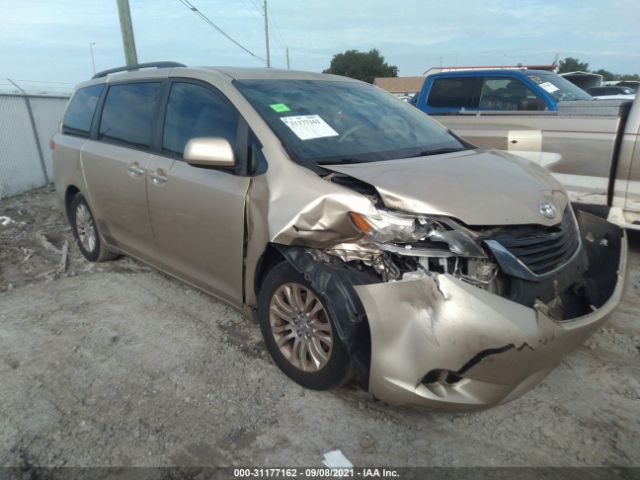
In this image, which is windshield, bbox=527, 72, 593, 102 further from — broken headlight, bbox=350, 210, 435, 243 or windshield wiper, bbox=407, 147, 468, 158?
broken headlight, bbox=350, 210, 435, 243

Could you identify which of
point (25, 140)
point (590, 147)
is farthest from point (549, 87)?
point (25, 140)

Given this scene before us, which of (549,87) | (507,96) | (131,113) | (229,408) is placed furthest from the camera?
(507,96)

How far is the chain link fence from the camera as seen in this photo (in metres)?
9.50

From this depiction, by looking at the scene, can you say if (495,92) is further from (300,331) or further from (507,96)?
(300,331)

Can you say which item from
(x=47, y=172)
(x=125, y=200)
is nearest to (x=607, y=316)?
(x=125, y=200)

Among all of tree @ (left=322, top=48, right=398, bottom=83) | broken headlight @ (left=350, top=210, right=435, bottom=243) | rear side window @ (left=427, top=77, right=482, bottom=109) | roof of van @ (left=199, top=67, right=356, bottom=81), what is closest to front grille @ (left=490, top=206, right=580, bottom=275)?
broken headlight @ (left=350, top=210, right=435, bottom=243)

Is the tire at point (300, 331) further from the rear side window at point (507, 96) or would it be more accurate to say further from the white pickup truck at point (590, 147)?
the rear side window at point (507, 96)

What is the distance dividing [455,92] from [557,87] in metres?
1.34

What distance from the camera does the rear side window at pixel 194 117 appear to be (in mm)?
3201

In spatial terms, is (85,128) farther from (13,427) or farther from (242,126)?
(13,427)

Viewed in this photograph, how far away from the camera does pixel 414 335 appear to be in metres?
2.19

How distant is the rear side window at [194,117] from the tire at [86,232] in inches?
67.6

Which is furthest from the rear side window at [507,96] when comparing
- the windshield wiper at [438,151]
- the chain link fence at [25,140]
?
the chain link fence at [25,140]

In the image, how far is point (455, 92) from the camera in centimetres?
723
